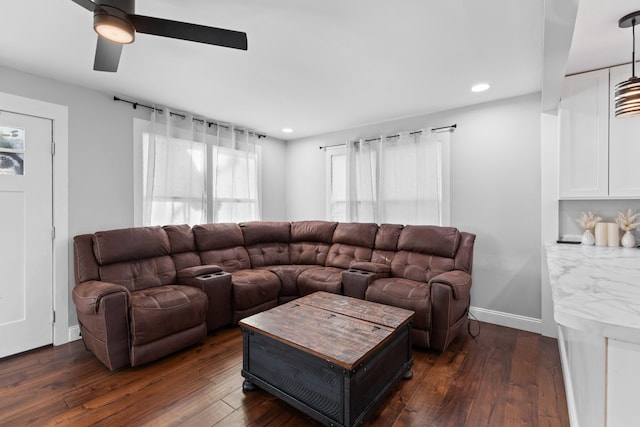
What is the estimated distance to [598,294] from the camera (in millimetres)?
1069

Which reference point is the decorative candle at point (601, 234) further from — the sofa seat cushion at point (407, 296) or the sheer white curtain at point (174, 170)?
the sheer white curtain at point (174, 170)

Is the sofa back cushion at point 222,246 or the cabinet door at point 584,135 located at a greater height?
the cabinet door at point 584,135

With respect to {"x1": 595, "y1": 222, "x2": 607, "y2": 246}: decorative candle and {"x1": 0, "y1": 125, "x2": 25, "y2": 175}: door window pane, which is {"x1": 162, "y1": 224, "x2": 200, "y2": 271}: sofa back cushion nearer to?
{"x1": 0, "y1": 125, "x2": 25, "y2": 175}: door window pane

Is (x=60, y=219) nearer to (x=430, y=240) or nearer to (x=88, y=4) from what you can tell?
(x=88, y=4)

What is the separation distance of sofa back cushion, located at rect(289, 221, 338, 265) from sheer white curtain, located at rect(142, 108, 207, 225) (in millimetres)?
1356

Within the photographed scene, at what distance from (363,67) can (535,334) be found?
3166 millimetres

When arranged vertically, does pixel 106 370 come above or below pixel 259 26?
below

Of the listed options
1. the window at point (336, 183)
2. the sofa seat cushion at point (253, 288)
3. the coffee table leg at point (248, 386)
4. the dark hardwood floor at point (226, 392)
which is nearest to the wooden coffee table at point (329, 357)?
the coffee table leg at point (248, 386)

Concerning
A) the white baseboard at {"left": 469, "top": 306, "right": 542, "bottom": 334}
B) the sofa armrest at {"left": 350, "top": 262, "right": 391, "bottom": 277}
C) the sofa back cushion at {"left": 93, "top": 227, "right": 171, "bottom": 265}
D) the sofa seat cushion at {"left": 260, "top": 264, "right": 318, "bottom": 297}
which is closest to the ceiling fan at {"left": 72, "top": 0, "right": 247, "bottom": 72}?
the sofa back cushion at {"left": 93, "top": 227, "right": 171, "bottom": 265}

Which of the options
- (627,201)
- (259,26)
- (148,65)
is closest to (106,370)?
(148,65)

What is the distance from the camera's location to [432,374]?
229 cm

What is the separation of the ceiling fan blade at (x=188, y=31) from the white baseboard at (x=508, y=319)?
141 inches

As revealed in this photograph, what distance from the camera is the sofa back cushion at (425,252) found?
10.5 feet

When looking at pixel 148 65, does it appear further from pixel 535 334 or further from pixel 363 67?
pixel 535 334
